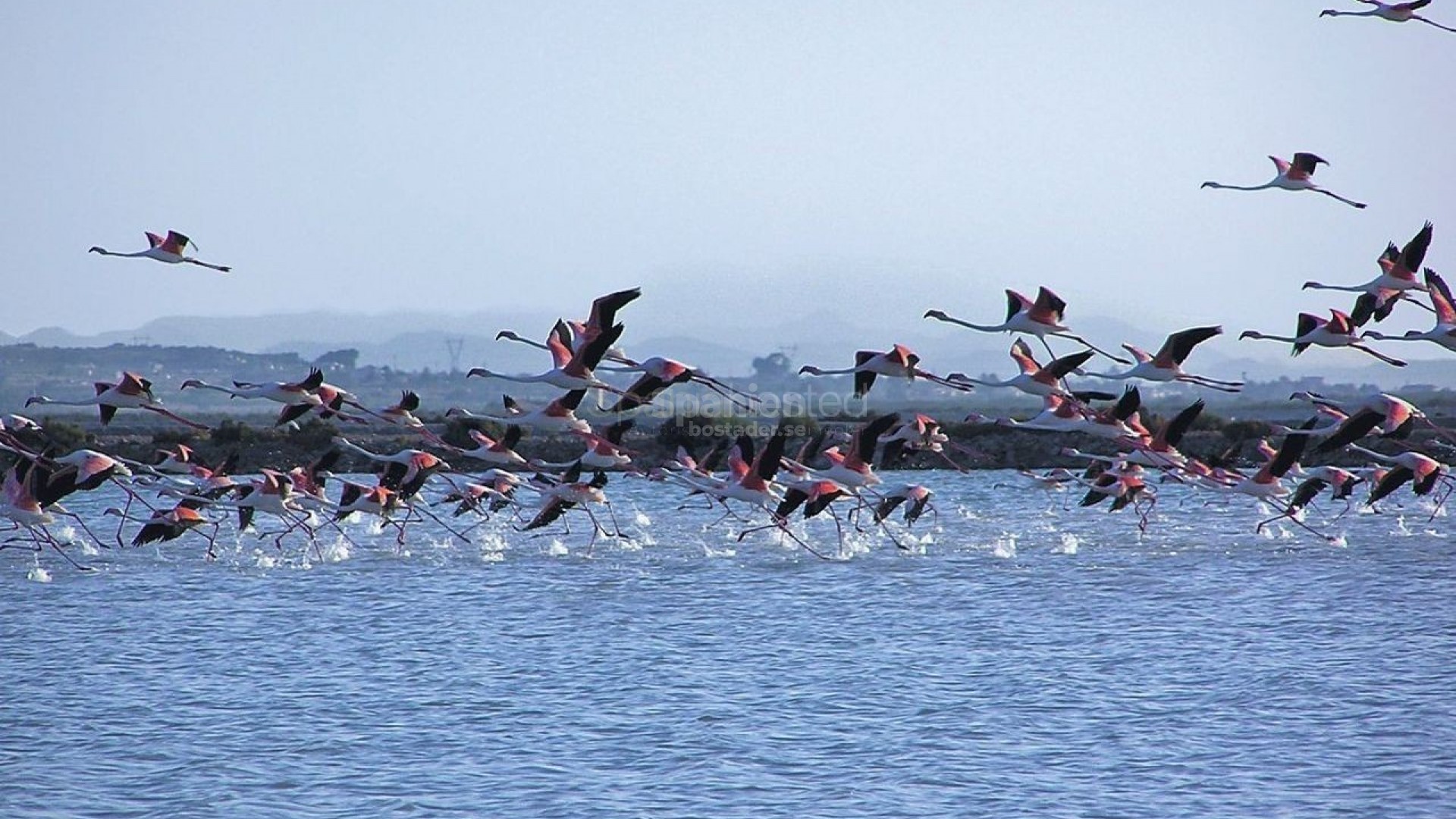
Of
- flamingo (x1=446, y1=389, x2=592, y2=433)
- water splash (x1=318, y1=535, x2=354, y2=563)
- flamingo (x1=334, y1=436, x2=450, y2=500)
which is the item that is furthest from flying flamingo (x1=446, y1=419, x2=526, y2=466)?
water splash (x1=318, y1=535, x2=354, y2=563)

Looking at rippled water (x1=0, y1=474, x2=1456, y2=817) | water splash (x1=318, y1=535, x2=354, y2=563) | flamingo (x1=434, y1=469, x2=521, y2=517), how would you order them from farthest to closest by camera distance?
1. water splash (x1=318, y1=535, x2=354, y2=563)
2. flamingo (x1=434, y1=469, x2=521, y2=517)
3. rippled water (x1=0, y1=474, x2=1456, y2=817)

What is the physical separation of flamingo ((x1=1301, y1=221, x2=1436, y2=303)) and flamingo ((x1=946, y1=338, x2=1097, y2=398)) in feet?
8.58

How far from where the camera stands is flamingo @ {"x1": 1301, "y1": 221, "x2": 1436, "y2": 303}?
16.3m

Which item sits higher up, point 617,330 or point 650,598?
point 617,330

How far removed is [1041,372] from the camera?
696 inches

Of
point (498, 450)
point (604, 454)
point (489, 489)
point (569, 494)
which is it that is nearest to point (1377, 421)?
point (604, 454)

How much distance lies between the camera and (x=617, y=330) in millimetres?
16250

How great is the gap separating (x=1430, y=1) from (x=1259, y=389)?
158856 millimetres

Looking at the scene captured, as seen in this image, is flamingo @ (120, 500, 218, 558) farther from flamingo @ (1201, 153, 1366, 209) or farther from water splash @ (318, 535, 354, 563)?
flamingo @ (1201, 153, 1366, 209)

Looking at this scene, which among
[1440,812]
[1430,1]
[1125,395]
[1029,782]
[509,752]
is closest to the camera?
[1440,812]

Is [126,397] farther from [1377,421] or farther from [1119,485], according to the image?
[1377,421]

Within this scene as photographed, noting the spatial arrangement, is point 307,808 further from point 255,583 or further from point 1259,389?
point 1259,389

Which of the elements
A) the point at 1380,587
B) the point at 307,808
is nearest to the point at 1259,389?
the point at 1380,587

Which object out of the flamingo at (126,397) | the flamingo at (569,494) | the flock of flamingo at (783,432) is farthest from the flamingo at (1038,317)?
the flamingo at (126,397)
